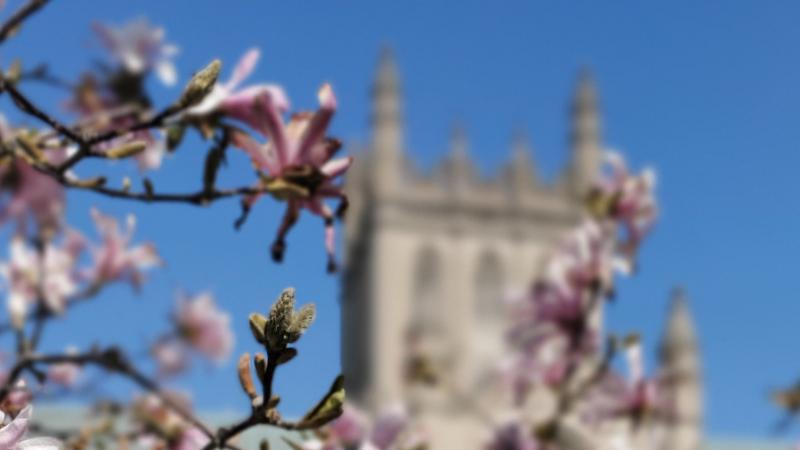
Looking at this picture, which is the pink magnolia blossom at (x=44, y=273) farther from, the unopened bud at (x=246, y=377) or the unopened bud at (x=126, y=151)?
the unopened bud at (x=246, y=377)

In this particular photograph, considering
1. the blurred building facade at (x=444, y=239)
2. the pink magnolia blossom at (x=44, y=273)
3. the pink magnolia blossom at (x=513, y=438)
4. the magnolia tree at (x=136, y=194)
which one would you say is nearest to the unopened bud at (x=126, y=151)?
the magnolia tree at (x=136, y=194)

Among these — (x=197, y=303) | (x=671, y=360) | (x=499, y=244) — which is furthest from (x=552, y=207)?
(x=197, y=303)

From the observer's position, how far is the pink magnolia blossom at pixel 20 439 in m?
0.54

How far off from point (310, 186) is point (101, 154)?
0.14 metres

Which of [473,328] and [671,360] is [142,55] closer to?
[671,360]

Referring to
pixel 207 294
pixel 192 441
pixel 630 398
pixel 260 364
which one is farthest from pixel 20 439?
pixel 207 294

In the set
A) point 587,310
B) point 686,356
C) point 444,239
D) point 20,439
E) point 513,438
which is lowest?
point 20,439

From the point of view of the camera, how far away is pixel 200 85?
82cm

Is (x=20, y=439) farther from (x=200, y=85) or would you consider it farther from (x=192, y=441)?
(x=192, y=441)

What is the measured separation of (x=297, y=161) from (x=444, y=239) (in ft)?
103

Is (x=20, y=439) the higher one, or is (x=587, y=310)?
(x=587, y=310)

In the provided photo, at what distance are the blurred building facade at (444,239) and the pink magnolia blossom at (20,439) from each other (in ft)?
97.8

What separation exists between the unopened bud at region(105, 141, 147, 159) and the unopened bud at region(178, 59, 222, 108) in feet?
0.13

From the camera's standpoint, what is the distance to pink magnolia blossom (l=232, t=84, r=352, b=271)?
922 millimetres
